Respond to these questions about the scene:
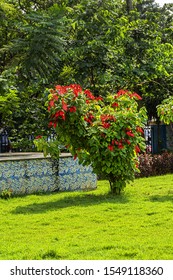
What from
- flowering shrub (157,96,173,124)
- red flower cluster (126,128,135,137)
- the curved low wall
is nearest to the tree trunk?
red flower cluster (126,128,135,137)

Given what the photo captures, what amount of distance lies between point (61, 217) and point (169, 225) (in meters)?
1.70

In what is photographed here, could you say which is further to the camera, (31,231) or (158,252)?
(31,231)

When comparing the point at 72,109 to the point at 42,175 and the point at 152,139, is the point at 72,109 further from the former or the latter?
the point at 152,139

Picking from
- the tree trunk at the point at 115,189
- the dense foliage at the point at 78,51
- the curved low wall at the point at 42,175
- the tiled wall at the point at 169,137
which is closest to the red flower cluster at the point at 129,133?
the tree trunk at the point at 115,189

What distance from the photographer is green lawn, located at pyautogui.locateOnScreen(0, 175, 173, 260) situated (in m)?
5.89

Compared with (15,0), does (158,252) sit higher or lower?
lower

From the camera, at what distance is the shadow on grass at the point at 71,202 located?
9.10m

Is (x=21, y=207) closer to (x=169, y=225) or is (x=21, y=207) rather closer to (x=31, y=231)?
(x=31, y=231)

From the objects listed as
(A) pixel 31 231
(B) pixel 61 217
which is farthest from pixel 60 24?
(A) pixel 31 231

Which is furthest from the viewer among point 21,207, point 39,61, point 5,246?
point 39,61

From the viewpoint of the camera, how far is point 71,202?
9773 millimetres

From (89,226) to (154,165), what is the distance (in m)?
8.15

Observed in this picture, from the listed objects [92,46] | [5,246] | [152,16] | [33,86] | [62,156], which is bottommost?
[5,246]

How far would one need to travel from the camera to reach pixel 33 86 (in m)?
14.4
